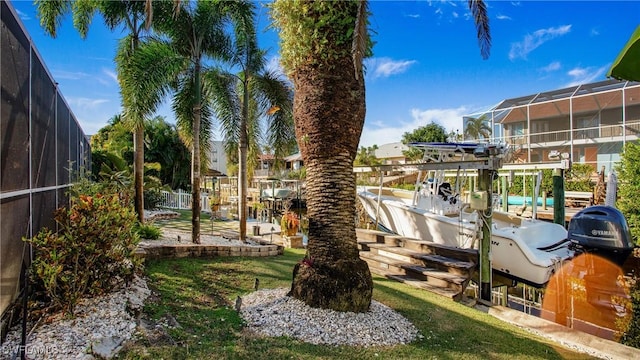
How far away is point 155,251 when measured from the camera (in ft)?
24.7

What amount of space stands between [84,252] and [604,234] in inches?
318

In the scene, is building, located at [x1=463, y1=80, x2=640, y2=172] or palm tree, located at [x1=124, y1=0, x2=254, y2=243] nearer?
palm tree, located at [x1=124, y1=0, x2=254, y2=243]

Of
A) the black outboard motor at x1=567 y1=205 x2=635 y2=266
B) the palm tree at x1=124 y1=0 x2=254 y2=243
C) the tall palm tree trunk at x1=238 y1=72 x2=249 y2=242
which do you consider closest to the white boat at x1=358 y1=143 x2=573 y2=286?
the black outboard motor at x1=567 y1=205 x2=635 y2=266

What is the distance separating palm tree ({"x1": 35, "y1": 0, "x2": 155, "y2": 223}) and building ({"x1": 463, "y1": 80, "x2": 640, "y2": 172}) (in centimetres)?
2410

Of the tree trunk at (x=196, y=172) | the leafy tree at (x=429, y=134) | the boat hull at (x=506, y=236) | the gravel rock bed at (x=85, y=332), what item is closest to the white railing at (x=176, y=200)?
the tree trunk at (x=196, y=172)

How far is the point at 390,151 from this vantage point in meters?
49.8

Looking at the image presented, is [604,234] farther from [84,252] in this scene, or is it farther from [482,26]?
[84,252]

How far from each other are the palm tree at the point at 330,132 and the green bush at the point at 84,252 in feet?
7.83

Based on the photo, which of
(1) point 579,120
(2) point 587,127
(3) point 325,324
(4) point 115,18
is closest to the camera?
(3) point 325,324

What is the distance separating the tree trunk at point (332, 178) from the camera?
16.0ft

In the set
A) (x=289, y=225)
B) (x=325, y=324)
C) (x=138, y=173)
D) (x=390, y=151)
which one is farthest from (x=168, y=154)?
(x=390, y=151)

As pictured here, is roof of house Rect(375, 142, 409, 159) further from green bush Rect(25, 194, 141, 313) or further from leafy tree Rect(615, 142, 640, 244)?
green bush Rect(25, 194, 141, 313)

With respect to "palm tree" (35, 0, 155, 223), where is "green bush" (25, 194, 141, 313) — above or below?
below

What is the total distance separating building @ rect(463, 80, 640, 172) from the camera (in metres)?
24.3
